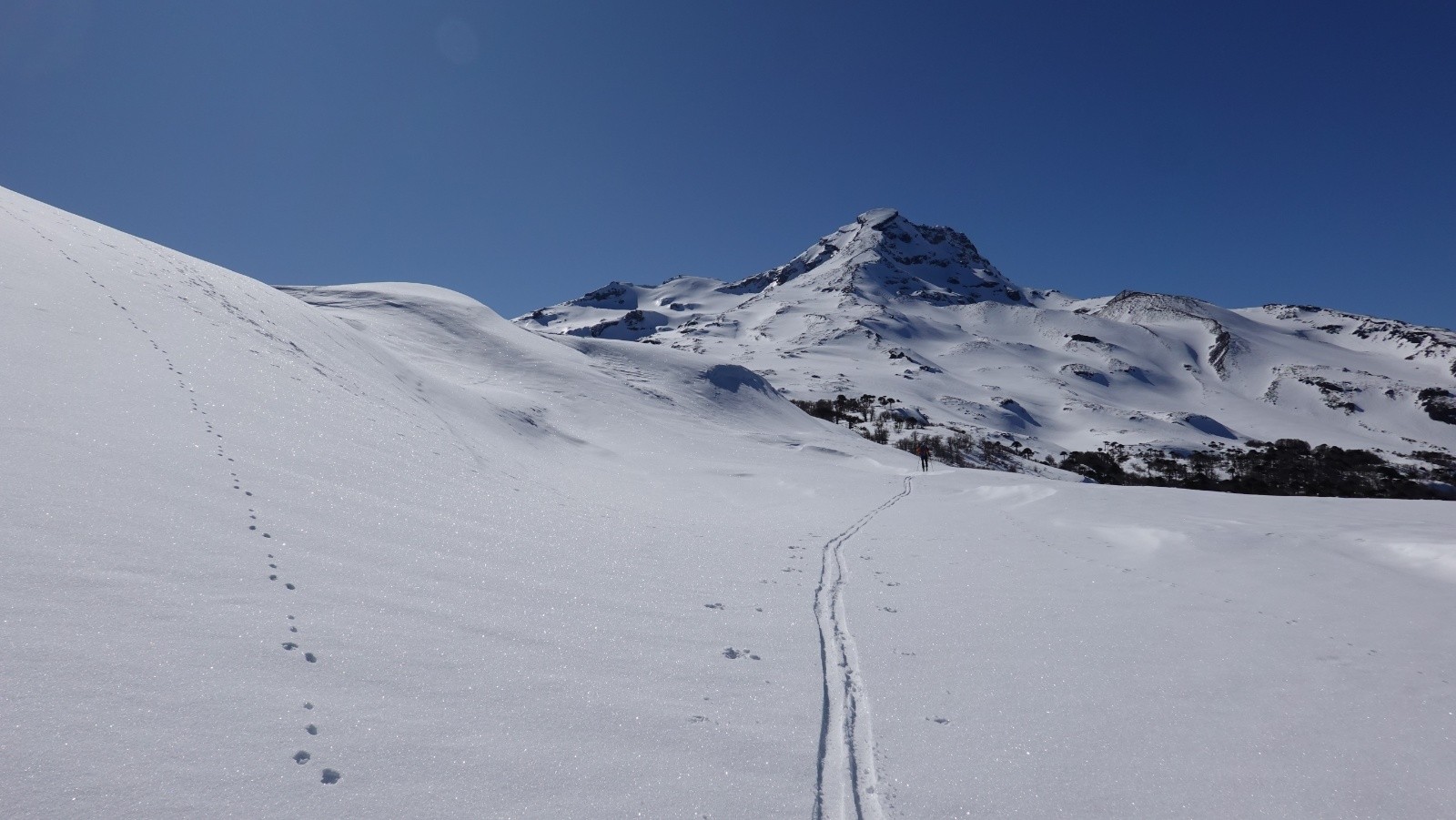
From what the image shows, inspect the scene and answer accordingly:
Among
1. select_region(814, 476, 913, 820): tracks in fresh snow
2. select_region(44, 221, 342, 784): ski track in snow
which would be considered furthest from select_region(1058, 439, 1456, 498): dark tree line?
select_region(44, 221, 342, 784): ski track in snow

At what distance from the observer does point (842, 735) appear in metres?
4.89

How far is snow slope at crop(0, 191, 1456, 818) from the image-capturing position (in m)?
3.63

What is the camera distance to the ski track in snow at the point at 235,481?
12.0 feet

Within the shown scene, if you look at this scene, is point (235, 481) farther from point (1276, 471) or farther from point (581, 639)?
point (1276, 471)

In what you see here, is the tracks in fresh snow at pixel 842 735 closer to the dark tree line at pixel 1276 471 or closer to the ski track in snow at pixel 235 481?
the ski track in snow at pixel 235 481

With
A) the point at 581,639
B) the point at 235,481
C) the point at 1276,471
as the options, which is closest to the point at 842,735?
the point at 581,639

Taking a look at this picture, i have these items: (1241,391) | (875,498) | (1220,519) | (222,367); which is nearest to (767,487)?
(875,498)

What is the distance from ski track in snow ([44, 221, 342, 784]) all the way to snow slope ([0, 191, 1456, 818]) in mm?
31

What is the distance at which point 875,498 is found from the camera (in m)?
19.6

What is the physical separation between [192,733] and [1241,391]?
24430 centimetres

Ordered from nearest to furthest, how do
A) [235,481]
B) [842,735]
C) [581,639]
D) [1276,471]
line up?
[842,735]
[581,639]
[235,481]
[1276,471]

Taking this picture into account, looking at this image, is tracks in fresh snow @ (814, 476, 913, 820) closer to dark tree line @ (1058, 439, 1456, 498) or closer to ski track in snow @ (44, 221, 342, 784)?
ski track in snow @ (44, 221, 342, 784)

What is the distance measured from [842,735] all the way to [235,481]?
299 inches

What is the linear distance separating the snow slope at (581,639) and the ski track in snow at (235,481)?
1.2 inches
